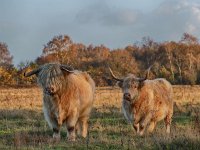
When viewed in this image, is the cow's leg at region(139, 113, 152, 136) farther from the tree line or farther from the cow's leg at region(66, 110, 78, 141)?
the tree line

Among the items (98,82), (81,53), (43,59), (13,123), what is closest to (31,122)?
(13,123)

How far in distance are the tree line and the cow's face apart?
27.5 meters

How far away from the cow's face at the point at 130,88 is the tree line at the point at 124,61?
27.5m

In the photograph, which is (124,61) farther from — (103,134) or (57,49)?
(103,134)

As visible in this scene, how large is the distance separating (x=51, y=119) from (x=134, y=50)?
8214 cm

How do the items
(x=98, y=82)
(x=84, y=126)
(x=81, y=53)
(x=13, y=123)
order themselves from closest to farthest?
(x=84, y=126), (x=13, y=123), (x=98, y=82), (x=81, y=53)

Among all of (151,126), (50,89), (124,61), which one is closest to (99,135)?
(50,89)

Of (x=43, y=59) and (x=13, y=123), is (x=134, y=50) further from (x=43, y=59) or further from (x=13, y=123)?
(x=13, y=123)

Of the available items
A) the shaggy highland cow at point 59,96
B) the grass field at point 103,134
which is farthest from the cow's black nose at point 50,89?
the grass field at point 103,134

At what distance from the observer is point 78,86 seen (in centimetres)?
1270

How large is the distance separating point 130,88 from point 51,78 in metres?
2.67

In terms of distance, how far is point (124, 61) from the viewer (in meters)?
70.1

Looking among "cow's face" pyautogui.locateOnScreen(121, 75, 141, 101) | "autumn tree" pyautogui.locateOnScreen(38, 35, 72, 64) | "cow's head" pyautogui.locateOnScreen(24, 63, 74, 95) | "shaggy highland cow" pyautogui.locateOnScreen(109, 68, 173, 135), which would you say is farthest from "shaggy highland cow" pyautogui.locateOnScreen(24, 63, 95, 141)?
"autumn tree" pyautogui.locateOnScreen(38, 35, 72, 64)

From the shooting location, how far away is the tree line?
188ft
